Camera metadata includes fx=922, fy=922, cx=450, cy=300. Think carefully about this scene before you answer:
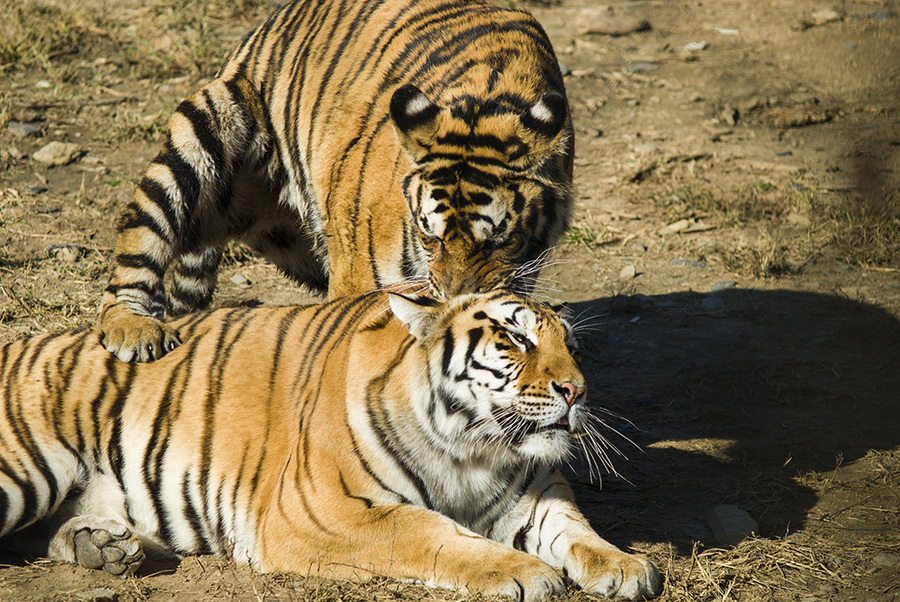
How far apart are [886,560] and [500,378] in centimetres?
141

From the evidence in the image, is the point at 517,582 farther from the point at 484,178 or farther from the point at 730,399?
the point at 730,399

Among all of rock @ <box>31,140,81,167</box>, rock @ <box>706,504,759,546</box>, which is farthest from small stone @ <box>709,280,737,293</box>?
rock @ <box>31,140,81,167</box>

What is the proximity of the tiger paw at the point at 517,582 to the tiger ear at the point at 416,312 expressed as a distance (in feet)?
2.19

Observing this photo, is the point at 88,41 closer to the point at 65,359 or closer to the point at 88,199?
the point at 88,199

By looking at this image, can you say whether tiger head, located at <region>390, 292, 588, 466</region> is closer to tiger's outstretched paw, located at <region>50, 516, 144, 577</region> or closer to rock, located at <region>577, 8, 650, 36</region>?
tiger's outstretched paw, located at <region>50, 516, 144, 577</region>

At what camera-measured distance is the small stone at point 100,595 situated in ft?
8.20

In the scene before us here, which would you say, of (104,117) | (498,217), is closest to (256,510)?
(498,217)

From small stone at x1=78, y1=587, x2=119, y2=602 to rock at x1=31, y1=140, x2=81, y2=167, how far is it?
11.9ft

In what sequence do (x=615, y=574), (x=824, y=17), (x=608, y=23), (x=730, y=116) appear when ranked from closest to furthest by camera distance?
1. (x=615, y=574)
2. (x=730, y=116)
3. (x=608, y=23)
4. (x=824, y=17)

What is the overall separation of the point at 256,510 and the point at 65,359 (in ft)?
2.77

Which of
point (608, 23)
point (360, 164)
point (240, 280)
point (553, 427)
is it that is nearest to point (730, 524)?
point (553, 427)

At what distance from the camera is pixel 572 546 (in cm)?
263

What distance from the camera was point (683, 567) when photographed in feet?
9.02

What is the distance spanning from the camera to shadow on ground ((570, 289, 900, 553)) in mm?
3281
